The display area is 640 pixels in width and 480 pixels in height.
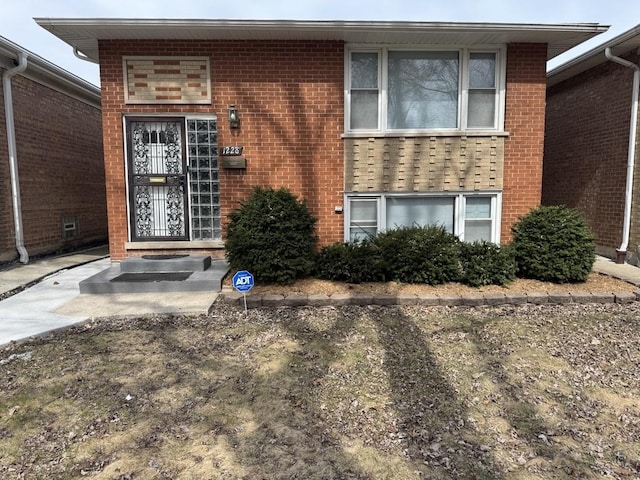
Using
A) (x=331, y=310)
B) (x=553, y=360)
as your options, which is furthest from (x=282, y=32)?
(x=553, y=360)

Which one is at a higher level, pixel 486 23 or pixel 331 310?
pixel 486 23

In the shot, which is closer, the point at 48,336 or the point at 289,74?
the point at 48,336

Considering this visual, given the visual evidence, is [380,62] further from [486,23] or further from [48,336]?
[48,336]

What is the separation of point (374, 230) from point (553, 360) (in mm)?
3937

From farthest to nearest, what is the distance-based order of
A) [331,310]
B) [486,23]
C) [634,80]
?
[634,80] → [486,23] → [331,310]

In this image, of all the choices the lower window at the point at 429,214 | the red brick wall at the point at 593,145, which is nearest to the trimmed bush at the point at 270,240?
the lower window at the point at 429,214

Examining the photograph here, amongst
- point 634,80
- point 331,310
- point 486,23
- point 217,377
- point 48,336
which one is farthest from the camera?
point 634,80

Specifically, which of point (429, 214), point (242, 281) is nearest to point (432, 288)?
point (429, 214)

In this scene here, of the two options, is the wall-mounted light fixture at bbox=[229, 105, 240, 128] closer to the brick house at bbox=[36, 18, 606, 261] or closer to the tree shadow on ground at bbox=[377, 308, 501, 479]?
the brick house at bbox=[36, 18, 606, 261]

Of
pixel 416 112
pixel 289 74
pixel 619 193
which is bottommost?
pixel 619 193

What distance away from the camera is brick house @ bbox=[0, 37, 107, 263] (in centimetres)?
A: 781

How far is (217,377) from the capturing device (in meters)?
3.47

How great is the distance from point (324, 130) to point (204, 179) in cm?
224

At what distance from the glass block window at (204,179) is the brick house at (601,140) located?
7.39 metres
